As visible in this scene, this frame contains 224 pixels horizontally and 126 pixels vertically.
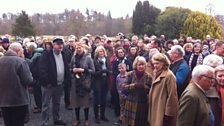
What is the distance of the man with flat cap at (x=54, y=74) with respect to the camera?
23.9 feet

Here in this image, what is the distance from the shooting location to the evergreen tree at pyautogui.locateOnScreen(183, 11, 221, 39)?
21188 millimetres

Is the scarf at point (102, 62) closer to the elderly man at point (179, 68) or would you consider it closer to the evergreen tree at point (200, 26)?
the elderly man at point (179, 68)

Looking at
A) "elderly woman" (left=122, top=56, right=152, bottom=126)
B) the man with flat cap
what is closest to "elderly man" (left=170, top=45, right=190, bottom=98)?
"elderly woman" (left=122, top=56, right=152, bottom=126)

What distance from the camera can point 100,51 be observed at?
7938 millimetres

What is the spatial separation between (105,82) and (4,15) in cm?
3906

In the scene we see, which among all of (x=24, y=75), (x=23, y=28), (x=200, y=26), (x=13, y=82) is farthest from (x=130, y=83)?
(x=23, y=28)

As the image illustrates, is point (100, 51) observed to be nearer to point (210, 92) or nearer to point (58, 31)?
point (210, 92)

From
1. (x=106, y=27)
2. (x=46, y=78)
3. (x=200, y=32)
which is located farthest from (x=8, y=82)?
(x=106, y=27)

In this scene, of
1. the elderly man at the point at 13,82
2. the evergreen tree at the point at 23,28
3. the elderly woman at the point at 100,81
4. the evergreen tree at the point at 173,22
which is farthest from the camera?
the evergreen tree at the point at 23,28

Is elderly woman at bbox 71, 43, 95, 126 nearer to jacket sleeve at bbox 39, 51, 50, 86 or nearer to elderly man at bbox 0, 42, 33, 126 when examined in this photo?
jacket sleeve at bbox 39, 51, 50, 86

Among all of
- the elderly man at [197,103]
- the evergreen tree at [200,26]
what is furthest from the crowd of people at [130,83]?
the evergreen tree at [200,26]

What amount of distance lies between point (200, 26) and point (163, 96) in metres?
16.9

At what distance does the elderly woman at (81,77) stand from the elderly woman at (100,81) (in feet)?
1.30

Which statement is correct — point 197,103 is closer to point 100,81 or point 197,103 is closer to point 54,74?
point 54,74
